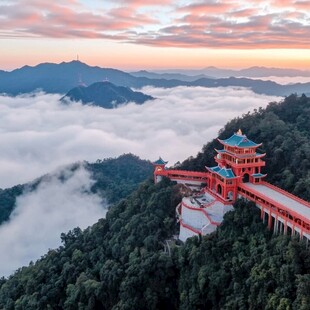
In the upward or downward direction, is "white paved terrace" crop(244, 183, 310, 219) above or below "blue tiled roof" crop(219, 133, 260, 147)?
below

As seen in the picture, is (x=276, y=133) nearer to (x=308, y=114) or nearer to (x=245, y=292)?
(x=308, y=114)

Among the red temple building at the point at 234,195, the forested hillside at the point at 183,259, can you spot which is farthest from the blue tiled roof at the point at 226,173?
the forested hillside at the point at 183,259

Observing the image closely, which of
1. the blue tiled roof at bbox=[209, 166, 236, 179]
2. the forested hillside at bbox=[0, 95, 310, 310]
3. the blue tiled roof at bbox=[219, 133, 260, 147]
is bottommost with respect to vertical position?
the forested hillside at bbox=[0, 95, 310, 310]

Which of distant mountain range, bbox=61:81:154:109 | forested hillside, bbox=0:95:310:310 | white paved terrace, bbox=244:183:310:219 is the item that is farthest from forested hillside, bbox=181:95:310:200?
distant mountain range, bbox=61:81:154:109

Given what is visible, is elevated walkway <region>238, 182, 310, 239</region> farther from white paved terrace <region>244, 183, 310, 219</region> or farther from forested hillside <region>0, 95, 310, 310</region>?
forested hillside <region>0, 95, 310, 310</region>

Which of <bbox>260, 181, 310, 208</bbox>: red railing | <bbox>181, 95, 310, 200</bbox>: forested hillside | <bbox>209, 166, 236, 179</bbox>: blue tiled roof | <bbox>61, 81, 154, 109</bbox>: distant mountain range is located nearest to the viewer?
<bbox>260, 181, 310, 208</bbox>: red railing

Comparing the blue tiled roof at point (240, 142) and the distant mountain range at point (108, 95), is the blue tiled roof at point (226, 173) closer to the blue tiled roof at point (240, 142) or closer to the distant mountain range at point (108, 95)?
the blue tiled roof at point (240, 142)

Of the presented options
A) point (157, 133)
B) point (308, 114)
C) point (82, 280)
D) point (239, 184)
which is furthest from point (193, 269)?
point (157, 133)
